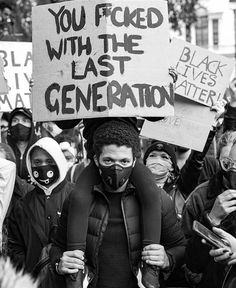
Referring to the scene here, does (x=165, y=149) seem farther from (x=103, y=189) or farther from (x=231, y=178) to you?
(x=103, y=189)

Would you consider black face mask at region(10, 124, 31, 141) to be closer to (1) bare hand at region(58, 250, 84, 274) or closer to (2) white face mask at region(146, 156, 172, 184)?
(2) white face mask at region(146, 156, 172, 184)

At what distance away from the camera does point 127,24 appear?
364 cm

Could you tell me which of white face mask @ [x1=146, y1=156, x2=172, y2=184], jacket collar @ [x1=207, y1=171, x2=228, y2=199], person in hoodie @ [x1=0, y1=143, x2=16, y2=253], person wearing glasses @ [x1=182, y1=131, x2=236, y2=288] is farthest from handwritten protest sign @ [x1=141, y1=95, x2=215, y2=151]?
person wearing glasses @ [x1=182, y1=131, x2=236, y2=288]

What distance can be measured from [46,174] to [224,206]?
5.42ft

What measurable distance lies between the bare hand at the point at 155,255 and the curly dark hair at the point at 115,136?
433mm

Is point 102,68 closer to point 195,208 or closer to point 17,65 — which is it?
point 195,208

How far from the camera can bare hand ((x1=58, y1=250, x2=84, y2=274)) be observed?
337 cm

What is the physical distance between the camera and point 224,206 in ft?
11.4

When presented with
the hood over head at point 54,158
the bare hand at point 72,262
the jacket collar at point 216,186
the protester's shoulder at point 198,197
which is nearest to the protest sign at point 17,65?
the hood over head at point 54,158

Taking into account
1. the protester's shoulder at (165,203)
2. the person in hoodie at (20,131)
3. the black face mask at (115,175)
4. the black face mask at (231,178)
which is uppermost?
the black face mask at (115,175)

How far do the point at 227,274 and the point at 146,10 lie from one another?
1293 mm

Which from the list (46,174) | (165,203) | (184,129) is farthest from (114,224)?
(184,129)

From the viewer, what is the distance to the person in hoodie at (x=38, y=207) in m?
4.60

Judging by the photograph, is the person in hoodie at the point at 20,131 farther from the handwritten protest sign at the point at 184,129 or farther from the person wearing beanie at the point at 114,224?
the person wearing beanie at the point at 114,224
